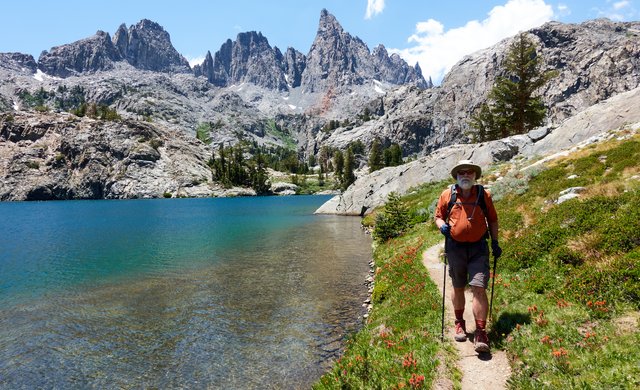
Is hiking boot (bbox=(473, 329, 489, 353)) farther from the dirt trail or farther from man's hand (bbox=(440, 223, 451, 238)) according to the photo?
man's hand (bbox=(440, 223, 451, 238))

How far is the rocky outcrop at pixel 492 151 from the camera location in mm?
35750

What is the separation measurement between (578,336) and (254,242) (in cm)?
3650

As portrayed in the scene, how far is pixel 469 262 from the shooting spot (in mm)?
9789

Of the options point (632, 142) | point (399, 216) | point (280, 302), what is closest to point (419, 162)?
point (399, 216)

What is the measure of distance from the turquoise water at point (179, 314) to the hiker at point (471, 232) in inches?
253

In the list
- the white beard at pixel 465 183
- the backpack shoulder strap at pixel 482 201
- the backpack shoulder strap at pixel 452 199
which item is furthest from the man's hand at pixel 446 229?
the white beard at pixel 465 183

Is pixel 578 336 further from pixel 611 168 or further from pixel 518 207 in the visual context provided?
pixel 611 168

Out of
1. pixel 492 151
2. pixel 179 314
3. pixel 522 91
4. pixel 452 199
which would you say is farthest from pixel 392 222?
pixel 522 91

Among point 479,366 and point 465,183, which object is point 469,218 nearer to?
point 465,183

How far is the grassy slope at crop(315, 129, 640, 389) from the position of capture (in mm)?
7746

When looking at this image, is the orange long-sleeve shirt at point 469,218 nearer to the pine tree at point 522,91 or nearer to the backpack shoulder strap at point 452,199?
the backpack shoulder strap at point 452,199

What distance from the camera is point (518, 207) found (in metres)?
20.6

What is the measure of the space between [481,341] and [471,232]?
2.85m

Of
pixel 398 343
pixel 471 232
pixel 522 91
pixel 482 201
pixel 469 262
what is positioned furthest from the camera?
pixel 522 91
